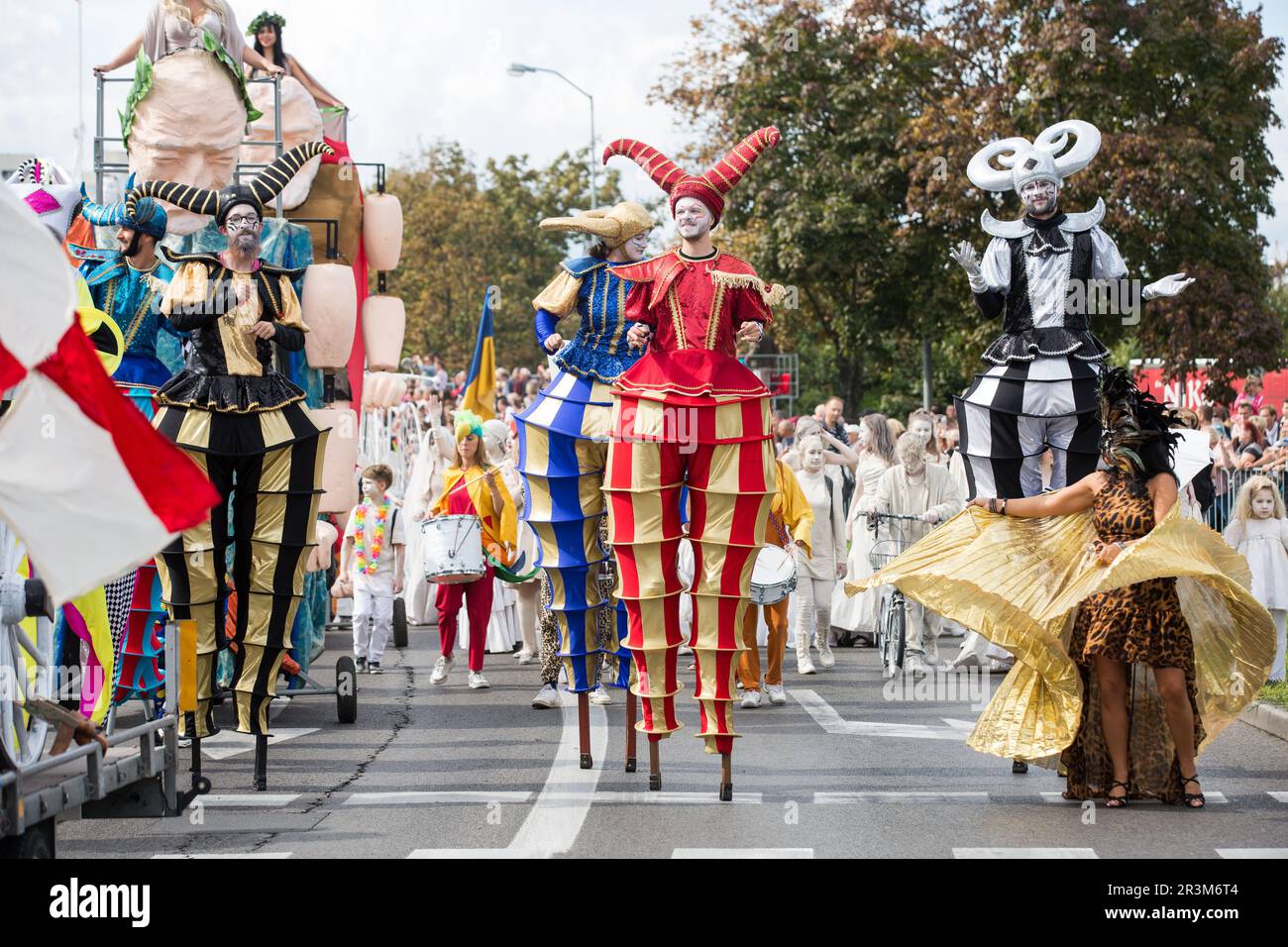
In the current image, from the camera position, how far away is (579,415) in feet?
29.2

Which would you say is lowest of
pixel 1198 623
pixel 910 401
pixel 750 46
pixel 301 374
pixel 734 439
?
pixel 1198 623

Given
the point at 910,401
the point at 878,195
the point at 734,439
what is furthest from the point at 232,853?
the point at 910,401

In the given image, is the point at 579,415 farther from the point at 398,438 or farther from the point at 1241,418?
the point at 398,438

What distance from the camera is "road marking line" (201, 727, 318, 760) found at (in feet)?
31.3

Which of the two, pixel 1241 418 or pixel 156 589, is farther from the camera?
pixel 1241 418

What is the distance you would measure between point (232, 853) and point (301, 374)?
4952 mm

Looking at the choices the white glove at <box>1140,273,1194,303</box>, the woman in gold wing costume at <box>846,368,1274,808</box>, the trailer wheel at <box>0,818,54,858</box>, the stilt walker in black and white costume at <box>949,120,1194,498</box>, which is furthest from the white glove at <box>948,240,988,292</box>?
the trailer wheel at <box>0,818,54,858</box>

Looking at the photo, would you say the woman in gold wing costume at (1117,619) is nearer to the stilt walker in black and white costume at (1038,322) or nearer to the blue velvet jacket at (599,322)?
the stilt walker in black and white costume at (1038,322)

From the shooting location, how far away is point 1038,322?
9.63m

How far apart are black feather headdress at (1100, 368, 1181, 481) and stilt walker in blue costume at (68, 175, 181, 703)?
188 inches

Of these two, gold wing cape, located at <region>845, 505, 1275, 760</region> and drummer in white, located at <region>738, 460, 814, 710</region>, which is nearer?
gold wing cape, located at <region>845, 505, 1275, 760</region>

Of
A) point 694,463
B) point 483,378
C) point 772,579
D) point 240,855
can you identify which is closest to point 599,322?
point 694,463

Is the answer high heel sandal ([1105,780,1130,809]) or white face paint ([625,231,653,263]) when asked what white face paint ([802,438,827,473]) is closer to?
white face paint ([625,231,653,263])

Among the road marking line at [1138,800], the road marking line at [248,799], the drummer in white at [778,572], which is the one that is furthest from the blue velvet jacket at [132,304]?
the road marking line at [1138,800]
